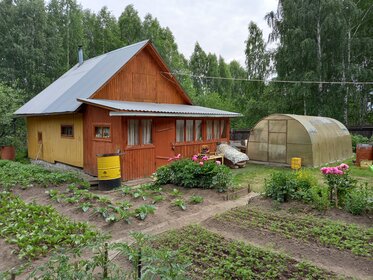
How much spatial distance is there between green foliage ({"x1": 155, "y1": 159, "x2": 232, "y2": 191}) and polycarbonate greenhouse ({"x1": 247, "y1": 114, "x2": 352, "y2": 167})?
536 centimetres

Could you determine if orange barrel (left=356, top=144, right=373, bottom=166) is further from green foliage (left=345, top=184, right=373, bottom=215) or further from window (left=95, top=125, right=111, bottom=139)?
window (left=95, top=125, right=111, bottom=139)

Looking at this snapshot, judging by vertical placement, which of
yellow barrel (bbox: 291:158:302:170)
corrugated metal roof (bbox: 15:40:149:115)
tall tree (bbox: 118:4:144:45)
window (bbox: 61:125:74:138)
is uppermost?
tall tree (bbox: 118:4:144:45)

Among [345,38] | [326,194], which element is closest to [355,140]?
[345,38]

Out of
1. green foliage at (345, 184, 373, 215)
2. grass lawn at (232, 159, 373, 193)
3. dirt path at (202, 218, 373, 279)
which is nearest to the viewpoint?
dirt path at (202, 218, 373, 279)

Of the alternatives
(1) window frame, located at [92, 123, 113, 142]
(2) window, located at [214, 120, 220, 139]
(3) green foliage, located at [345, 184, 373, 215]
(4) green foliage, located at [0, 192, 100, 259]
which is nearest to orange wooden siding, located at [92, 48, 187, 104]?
(1) window frame, located at [92, 123, 113, 142]

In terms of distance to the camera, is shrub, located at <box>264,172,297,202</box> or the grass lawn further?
the grass lawn

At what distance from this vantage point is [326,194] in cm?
533

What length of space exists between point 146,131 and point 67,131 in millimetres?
3709

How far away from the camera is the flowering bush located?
6906 mm

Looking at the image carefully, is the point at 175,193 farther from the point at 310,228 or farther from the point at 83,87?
the point at 83,87

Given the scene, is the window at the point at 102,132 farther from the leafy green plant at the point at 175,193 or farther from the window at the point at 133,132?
the leafy green plant at the point at 175,193

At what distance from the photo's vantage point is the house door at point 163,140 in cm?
970

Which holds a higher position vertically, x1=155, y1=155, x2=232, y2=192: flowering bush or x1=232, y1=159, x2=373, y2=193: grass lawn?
x1=155, y1=155, x2=232, y2=192: flowering bush

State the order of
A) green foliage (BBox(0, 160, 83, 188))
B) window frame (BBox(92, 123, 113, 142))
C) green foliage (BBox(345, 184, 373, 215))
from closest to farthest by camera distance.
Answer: green foliage (BBox(345, 184, 373, 215))
green foliage (BBox(0, 160, 83, 188))
window frame (BBox(92, 123, 113, 142))
